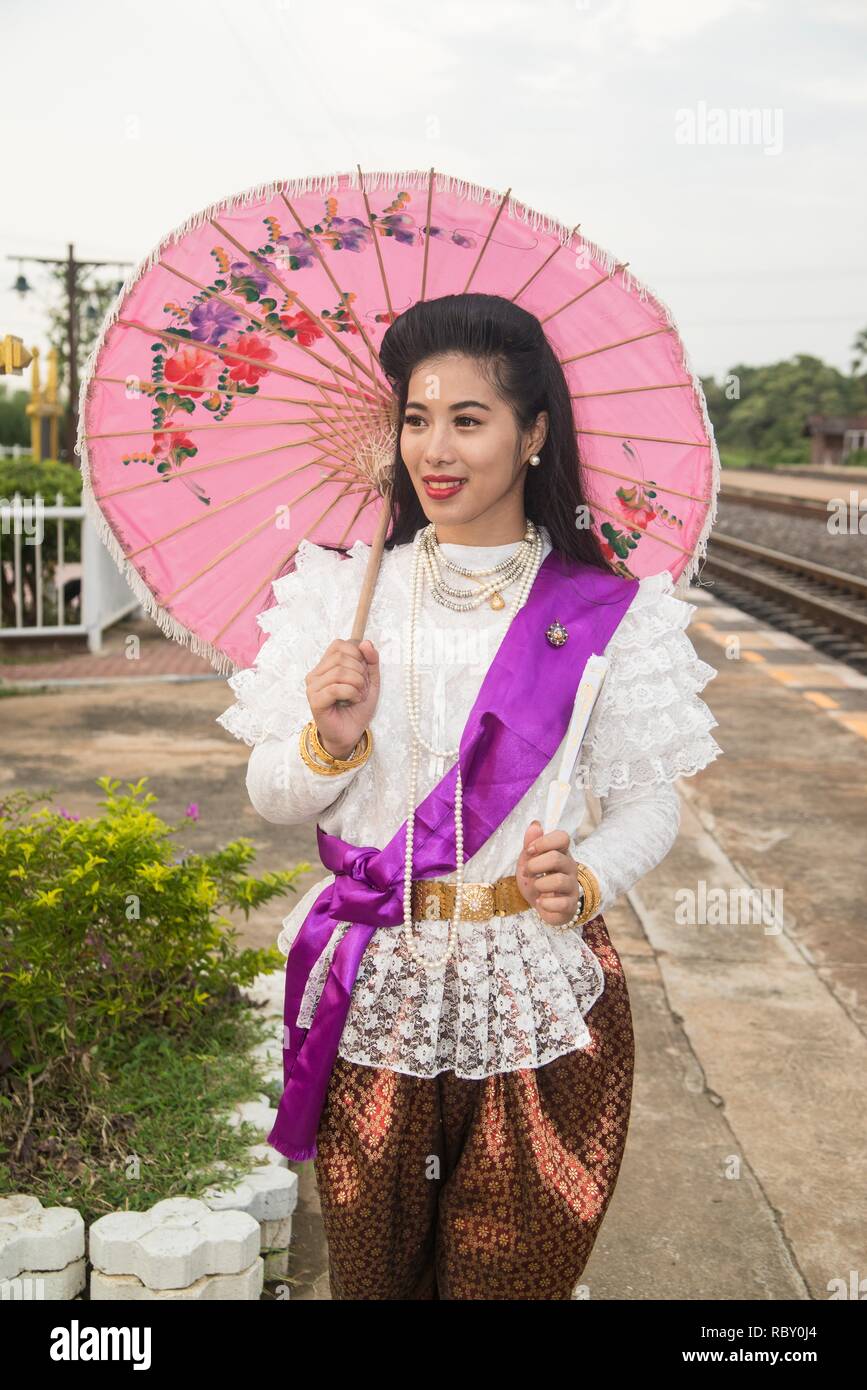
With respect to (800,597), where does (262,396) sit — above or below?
above

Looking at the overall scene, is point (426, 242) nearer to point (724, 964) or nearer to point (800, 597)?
point (724, 964)

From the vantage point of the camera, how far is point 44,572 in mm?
10898

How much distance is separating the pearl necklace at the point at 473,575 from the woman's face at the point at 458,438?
0.31 ft

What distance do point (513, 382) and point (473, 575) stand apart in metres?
0.31

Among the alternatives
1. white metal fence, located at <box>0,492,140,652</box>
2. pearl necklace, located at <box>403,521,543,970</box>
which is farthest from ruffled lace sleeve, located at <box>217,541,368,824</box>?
white metal fence, located at <box>0,492,140,652</box>

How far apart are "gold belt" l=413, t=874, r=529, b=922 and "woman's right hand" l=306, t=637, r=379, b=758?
24 centimetres

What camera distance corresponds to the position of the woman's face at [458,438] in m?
2.10

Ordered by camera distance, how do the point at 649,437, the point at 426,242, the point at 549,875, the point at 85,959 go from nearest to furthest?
the point at 549,875 → the point at 426,242 → the point at 649,437 → the point at 85,959

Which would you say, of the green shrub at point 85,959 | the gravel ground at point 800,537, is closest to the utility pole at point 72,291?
the gravel ground at point 800,537

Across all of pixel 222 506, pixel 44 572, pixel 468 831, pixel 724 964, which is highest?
pixel 222 506

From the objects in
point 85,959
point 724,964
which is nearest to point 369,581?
point 85,959

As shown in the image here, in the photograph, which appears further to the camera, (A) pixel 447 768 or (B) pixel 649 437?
(B) pixel 649 437

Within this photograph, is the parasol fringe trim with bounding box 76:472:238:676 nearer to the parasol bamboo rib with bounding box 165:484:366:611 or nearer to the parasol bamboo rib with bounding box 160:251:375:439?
the parasol bamboo rib with bounding box 165:484:366:611

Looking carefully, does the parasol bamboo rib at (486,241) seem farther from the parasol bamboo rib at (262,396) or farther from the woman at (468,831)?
the parasol bamboo rib at (262,396)
